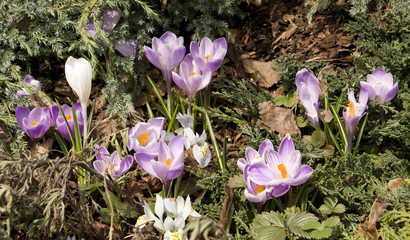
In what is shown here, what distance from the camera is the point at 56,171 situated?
1.57 meters

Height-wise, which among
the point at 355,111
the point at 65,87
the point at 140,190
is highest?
the point at 355,111

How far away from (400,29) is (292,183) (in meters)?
1.33

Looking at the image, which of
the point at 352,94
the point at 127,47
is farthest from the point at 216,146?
the point at 127,47

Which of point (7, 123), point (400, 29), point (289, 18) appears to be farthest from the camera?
point (289, 18)

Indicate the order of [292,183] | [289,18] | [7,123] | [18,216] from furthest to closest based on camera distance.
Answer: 1. [289,18]
2. [7,123]
3. [292,183]
4. [18,216]

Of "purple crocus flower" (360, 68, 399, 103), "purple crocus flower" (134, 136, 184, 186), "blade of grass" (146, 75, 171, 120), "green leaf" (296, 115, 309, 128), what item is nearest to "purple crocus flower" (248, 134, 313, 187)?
"purple crocus flower" (134, 136, 184, 186)

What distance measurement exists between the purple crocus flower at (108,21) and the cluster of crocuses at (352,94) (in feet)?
3.51

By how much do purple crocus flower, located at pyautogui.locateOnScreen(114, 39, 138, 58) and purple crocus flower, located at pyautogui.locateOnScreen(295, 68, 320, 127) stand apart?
96 centimetres

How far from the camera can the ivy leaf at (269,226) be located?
67.6 inches

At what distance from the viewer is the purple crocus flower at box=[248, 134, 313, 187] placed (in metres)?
1.76

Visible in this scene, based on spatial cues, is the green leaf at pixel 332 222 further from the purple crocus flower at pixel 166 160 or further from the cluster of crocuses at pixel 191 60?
the cluster of crocuses at pixel 191 60

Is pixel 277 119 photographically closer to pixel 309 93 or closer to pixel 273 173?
pixel 309 93

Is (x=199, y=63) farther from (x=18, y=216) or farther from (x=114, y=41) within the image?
(x=18, y=216)

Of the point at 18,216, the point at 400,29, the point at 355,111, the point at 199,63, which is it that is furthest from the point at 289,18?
the point at 18,216
